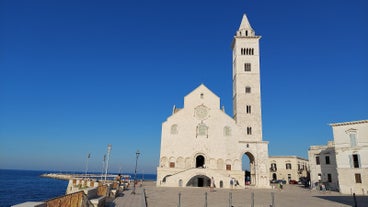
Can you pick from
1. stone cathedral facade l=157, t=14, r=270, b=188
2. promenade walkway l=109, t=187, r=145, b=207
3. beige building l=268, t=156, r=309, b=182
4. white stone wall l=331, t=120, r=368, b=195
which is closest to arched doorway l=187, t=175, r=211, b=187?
stone cathedral facade l=157, t=14, r=270, b=188

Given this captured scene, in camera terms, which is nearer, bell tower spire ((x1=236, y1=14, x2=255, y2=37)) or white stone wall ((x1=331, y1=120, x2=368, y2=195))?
white stone wall ((x1=331, y1=120, x2=368, y2=195))

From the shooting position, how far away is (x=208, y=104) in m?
46.9

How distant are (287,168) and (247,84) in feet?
109

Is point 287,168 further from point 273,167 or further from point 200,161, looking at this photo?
point 200,161

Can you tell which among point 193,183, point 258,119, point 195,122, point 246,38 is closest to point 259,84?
point 258,119

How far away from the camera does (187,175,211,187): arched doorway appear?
4062cm

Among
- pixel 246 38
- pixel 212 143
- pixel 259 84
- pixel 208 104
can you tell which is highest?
pixel 246 38

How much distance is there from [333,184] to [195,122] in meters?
25.9

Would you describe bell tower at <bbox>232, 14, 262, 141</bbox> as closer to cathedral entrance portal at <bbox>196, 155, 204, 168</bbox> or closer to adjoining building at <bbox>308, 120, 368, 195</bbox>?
cathedral entrance portal at <bbox>196, 155, 204, 168</bbox>

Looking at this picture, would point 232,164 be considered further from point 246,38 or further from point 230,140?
point 246,38

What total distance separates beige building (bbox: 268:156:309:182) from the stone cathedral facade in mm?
27136

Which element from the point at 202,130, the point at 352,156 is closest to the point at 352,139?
the point at 352,156

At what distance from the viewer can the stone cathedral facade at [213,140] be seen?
43469 mm

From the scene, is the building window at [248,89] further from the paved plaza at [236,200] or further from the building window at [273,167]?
the building window at [273,167]
